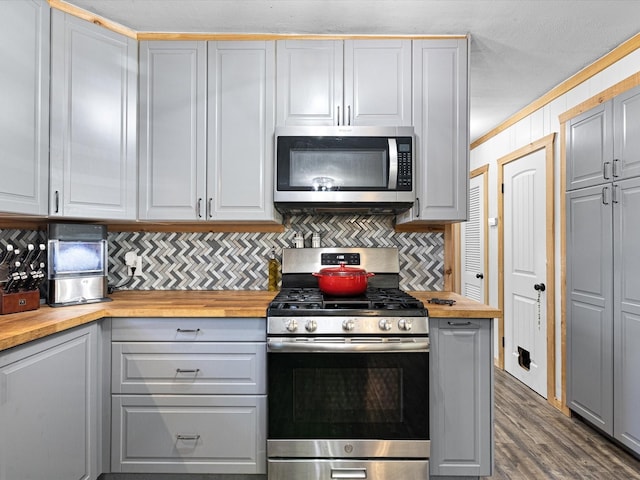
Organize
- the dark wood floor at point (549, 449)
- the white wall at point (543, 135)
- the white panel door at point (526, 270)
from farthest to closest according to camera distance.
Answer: the white panel door at point (526, 270)
the white wall at point (543, 135)
the dark wood floor at point (549, 449)

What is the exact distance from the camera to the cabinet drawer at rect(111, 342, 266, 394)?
1.86 meters

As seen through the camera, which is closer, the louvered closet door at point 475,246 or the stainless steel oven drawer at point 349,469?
the stainless steel oven drawer at point 349,469

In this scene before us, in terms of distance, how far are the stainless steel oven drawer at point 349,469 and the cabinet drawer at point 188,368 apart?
0.36m

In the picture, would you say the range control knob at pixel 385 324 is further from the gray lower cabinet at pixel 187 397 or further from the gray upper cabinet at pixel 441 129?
the gray upper cabinet at pixel 441 129

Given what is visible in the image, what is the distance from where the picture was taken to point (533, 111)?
326 centimetres

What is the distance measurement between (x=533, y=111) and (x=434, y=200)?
180cm

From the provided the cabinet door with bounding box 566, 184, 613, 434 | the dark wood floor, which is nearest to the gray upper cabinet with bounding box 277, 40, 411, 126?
the cabinet door with bounding box 566, 184, 613, 434

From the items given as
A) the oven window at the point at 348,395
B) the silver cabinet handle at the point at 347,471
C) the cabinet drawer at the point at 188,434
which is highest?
the oven window at the point at 348,395

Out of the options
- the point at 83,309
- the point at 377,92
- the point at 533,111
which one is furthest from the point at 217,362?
the point at 533,111

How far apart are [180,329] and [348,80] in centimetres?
161

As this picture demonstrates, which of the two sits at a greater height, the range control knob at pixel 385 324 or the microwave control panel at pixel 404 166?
the microwave control panel at pixel 404 166

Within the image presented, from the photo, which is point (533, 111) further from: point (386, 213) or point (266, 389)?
point (266, 389)

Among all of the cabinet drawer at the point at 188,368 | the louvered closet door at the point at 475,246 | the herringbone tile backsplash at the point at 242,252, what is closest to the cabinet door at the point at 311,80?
the herringbone tile backsplash at the point at 242,252

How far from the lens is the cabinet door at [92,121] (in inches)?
74.1
